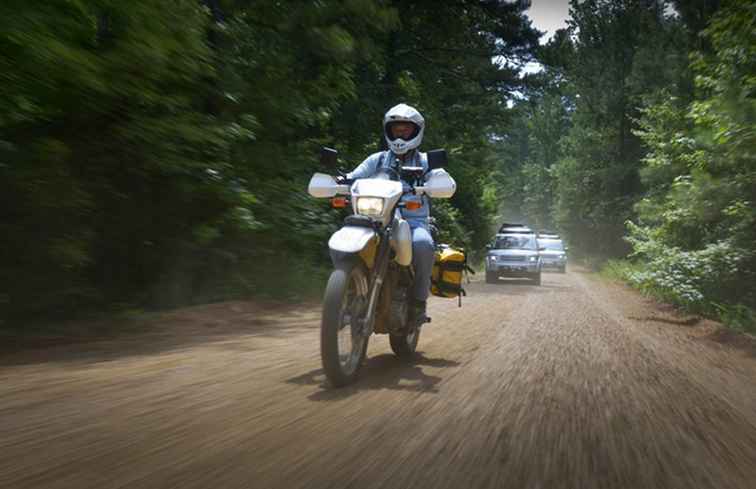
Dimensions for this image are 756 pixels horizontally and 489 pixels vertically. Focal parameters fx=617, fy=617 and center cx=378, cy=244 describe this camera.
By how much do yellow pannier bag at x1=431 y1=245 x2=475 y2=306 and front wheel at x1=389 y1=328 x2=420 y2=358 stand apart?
1.47ft

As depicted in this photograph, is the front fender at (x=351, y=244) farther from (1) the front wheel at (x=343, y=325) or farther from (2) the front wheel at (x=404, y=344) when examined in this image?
(2) the front wheel at (x=404, y=344)

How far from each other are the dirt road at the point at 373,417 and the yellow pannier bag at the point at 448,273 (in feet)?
2.11

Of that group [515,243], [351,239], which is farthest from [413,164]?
[515,243]

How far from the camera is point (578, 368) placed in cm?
547

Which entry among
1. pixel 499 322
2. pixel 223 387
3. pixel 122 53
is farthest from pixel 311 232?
pixel 223 387

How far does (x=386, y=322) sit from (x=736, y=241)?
7.63 meters

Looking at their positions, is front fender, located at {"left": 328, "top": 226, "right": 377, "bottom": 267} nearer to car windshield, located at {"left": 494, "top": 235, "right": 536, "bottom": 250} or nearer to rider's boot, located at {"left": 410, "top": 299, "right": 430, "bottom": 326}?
rider's boot, located at {"left": 410, "top": 299, "right": 430, "bottom": 326}

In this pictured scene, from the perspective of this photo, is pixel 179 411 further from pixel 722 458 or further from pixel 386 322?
pixel 722 458

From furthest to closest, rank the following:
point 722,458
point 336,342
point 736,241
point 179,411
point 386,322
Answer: point 736,241, point 386,322, point 336,342, point 179,411, point 722,458

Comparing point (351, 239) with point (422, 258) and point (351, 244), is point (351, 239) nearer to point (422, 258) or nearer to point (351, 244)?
point (351, 244)

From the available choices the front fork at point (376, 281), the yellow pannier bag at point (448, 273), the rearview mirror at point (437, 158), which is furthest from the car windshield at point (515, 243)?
the front fork at point (376, 281)

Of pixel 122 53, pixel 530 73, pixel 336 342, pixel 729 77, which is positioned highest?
pixel 530 73

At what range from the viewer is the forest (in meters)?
5.30

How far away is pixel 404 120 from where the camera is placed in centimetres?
541
